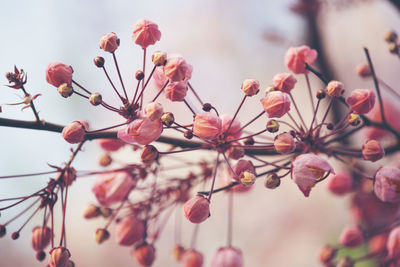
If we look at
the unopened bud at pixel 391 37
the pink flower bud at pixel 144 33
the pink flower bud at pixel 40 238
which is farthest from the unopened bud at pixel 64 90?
the unopened bud at pixel 391 37

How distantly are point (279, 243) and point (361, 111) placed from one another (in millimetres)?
1851

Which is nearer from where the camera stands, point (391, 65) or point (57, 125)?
point (57, 125)

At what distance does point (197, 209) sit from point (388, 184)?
26 centimetres

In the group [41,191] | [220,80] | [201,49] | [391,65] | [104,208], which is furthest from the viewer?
[201,49]

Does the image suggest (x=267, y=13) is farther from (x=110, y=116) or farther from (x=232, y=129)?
(x=232, y=129)

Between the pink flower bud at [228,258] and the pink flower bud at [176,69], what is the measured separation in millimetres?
315

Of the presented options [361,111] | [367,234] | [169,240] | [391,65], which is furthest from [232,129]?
[391,65]

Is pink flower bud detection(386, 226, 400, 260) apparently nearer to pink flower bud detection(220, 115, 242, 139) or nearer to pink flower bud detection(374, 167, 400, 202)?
pink flower bud detection(374, 167, 400, 202)

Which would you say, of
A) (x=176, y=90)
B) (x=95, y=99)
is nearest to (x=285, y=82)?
(x=176, y=90)

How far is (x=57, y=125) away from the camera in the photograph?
507mm

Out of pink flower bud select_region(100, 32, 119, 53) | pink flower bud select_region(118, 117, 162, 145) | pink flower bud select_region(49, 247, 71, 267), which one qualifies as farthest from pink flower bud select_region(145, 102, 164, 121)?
pink flower bud select_region(49, 247, 71, 267)

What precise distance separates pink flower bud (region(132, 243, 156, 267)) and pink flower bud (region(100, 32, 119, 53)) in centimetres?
33

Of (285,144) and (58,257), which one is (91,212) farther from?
(285,144)

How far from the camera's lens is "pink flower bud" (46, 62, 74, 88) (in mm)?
481
